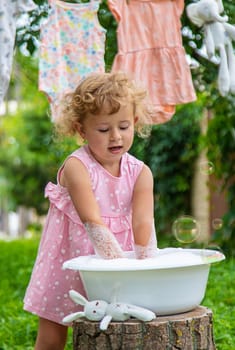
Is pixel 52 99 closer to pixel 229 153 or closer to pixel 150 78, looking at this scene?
pixel 150 78

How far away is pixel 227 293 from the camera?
4.39 meters

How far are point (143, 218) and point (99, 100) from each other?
42cm

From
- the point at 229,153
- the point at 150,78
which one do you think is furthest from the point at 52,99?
the point at 229,153

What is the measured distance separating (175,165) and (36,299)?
641 centimetres

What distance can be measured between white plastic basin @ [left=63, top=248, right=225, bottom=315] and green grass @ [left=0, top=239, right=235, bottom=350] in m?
1.04

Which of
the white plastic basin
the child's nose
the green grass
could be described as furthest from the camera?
the green grass

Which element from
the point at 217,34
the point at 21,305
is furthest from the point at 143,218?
the point at 21,305

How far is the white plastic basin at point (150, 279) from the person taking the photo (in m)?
2.08

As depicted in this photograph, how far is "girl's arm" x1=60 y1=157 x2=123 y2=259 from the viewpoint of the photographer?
2305mm

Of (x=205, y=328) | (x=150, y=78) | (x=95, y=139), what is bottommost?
(x=205, y=328)

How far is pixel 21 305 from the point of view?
4.23 meters

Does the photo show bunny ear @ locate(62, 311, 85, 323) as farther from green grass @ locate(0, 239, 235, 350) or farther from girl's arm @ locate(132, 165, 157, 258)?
green grass @ locate(0, 239, 235, 350)

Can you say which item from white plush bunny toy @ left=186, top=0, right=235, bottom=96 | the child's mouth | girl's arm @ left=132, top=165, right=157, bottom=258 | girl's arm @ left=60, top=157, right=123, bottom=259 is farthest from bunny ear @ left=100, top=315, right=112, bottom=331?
white plush bunny toy @ left=186, top=0, right=235, bottom=96

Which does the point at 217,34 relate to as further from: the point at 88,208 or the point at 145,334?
the point at 145,334
